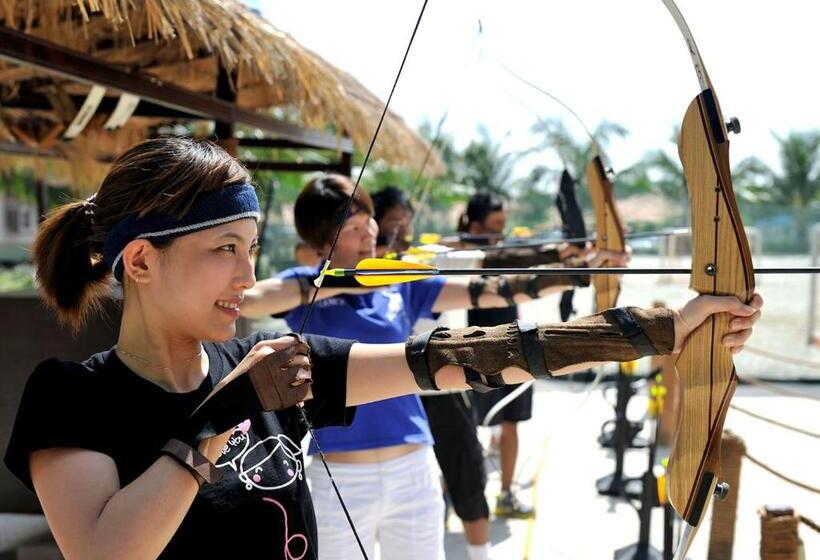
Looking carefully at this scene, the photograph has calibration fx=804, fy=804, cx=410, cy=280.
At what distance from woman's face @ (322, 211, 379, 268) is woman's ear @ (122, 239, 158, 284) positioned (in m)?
1.06

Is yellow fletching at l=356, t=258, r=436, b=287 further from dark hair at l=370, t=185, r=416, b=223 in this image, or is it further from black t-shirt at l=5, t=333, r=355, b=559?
dark hair at l=370, t=185, r=416, b=223

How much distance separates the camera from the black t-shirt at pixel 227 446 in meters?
0.99

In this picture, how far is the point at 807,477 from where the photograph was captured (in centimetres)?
421

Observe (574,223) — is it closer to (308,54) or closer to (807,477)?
(308,54)

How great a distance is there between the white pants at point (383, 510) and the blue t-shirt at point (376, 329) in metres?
0.06

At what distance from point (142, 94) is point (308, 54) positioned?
3.46 ft

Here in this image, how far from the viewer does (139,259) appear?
1084 millimetres

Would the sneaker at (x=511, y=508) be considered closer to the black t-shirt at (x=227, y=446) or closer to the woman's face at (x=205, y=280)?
the black t-shirt at (x=227, y=446)

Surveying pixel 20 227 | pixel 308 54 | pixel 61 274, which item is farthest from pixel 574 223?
pixel 20 227

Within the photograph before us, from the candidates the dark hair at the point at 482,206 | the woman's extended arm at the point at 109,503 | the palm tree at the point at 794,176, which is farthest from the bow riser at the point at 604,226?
the palm tree at the point at 794,176

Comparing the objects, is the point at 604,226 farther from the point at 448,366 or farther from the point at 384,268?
the point at 448,366

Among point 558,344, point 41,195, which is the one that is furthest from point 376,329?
point 41,195

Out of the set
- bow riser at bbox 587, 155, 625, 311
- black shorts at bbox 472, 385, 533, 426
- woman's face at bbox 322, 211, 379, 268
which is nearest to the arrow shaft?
woman's face at bbox 322, 211, 379, 268

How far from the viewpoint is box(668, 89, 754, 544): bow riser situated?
3.75 feet
